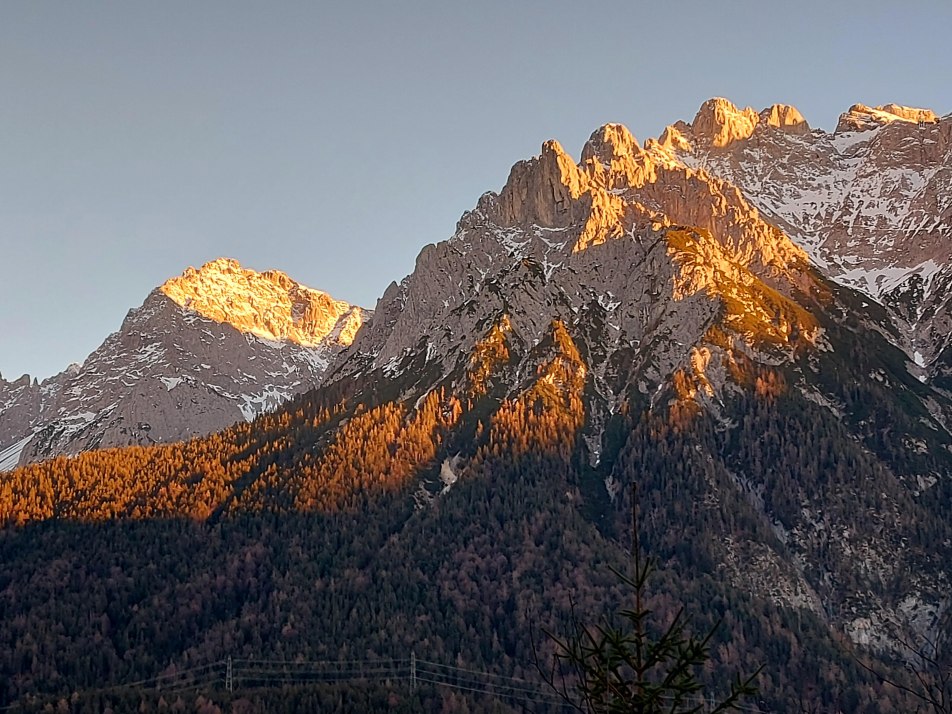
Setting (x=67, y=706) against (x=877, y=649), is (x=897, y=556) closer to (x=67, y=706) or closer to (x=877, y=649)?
(x=877, y=649)

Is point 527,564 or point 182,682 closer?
point 182,682

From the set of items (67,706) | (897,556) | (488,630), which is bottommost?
(67,706)

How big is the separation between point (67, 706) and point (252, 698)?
2416cm

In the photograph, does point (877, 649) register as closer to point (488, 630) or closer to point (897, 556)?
point (897, 556)

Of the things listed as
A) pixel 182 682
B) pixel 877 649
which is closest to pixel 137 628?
pixel 182 682

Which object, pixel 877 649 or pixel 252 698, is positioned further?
pixel 877 649

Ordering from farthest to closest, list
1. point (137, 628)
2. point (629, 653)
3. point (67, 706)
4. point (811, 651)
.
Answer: point (137, 628)
point (811, 651)
point (67, 706)
point (629, 653)

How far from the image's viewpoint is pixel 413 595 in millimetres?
190125

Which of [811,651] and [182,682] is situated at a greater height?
[811,651]

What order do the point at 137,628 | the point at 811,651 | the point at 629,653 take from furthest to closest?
the point at 137,628 → the point at 811,651 → the point at 629,653

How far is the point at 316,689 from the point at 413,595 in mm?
40009

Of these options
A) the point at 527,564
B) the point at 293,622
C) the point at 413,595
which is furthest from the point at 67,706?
the point at 527,564

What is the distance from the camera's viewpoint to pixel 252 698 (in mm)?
150500

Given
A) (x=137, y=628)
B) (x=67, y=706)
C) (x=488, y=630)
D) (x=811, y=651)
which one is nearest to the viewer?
(x=67, y=706)
